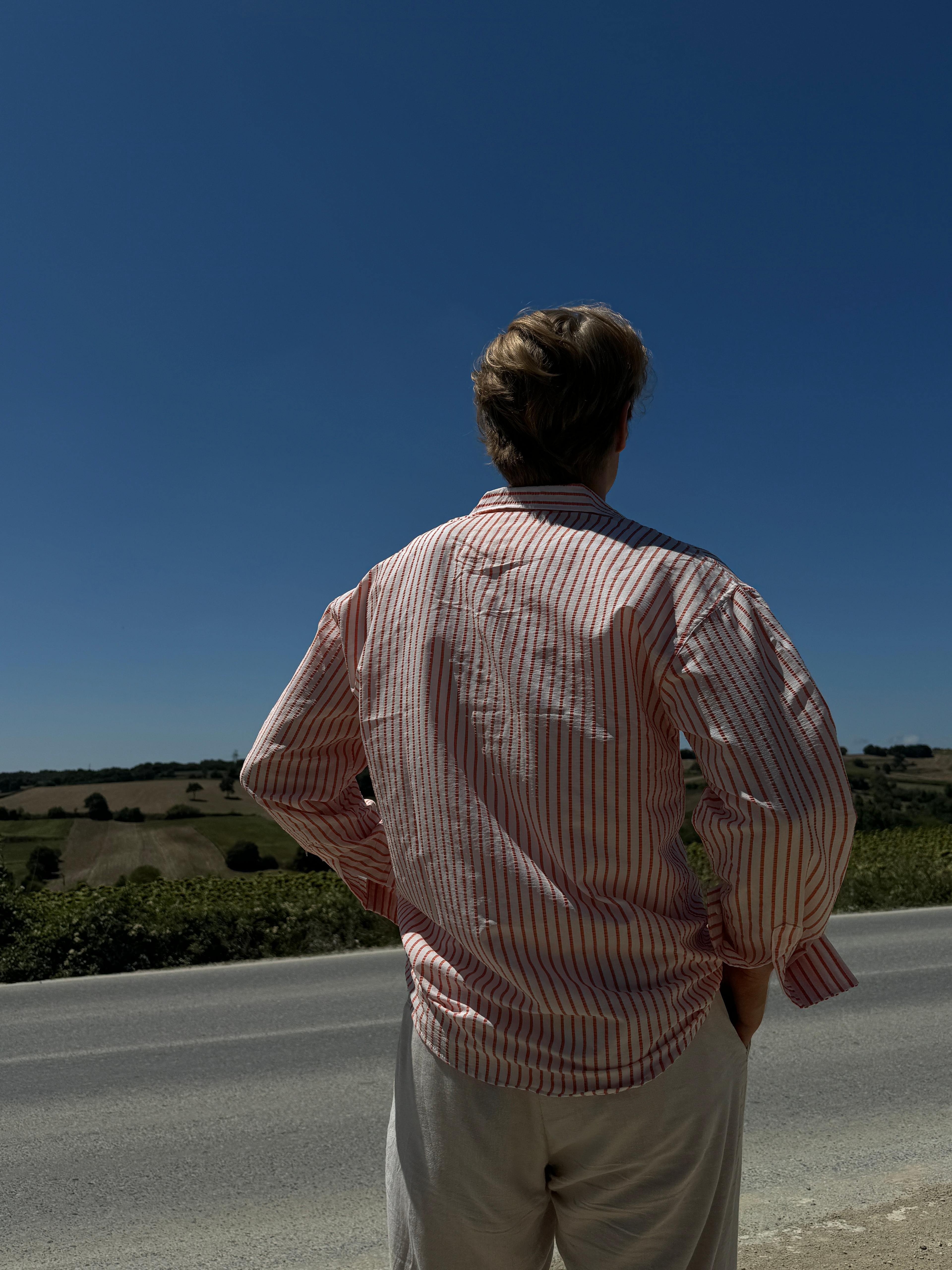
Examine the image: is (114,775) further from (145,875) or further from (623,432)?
(623,432)

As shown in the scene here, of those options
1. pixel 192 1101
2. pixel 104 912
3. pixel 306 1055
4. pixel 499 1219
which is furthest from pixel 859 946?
pixel 499 1219

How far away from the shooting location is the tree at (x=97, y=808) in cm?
1400

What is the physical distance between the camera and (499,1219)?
136 cm

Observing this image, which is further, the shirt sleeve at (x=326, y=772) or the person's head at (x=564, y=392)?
the shirt sleeve at (x=326, y=772)

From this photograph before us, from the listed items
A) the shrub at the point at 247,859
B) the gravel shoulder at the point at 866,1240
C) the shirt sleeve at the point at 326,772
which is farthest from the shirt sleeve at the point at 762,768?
the shrub at the point at 247,859

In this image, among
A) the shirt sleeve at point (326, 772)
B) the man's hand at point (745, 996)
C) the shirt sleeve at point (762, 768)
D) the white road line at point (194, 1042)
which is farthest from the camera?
the white road line at point (194, 1042)

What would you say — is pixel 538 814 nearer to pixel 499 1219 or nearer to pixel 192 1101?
pixel 499 1219

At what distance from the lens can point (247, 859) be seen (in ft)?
41.3

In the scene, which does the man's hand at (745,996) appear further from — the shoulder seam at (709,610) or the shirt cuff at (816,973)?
the shoulder seam at (709,610)

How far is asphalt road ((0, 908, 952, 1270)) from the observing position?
12.2 ft

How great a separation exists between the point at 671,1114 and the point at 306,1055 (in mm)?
5374

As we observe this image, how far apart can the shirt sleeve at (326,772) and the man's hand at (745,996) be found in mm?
594

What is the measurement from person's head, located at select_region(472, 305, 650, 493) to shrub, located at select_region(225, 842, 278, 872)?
11.7 metres

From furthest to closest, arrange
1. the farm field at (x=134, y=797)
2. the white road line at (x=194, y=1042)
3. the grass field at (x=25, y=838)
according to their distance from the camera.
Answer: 1. the farm field at (x=134, y=797)
2. the grass field at (x=25, y=838)
3. the white road line at (x=194, y=1042)
